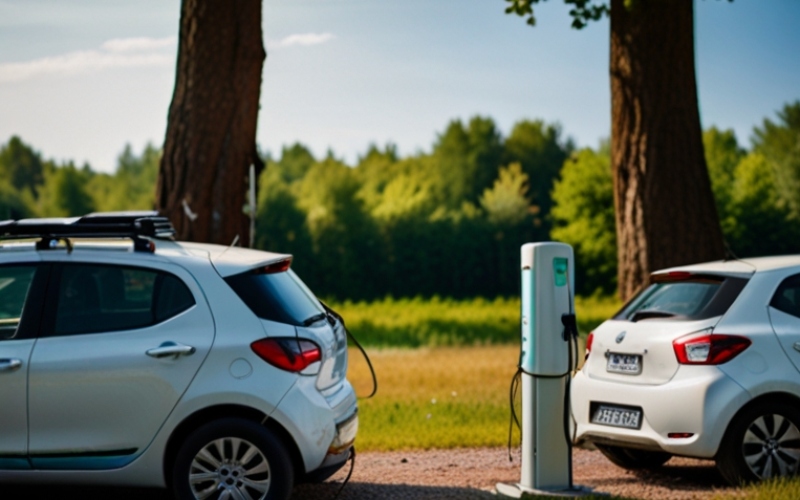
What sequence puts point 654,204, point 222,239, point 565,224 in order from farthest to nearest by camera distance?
1. point 565,224
2. point 654,204
3. point 222,239

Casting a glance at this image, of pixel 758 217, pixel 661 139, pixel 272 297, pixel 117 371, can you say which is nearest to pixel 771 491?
pixel 272 297

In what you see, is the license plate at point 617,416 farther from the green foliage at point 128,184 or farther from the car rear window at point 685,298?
the green foliage at point 128,184

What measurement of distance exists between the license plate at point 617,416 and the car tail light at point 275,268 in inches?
105

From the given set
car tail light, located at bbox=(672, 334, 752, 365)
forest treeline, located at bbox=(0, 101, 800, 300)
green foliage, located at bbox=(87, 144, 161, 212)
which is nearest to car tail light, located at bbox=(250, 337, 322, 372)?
car tail light, located at bbox=(672, 334, 752, 365)

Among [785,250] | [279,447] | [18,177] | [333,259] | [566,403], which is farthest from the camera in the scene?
[18,177]

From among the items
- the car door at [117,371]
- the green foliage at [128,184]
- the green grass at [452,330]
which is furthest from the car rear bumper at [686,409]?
the green foliage at [128,184]

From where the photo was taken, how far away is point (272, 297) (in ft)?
24.0

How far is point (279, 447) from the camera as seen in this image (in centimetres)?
706

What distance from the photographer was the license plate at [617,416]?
859cm

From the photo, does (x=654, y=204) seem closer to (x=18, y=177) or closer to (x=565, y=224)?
(x=565, y=224)

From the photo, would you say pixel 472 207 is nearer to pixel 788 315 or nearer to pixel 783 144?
pixel 783 144

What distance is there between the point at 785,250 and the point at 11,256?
65.7 metres

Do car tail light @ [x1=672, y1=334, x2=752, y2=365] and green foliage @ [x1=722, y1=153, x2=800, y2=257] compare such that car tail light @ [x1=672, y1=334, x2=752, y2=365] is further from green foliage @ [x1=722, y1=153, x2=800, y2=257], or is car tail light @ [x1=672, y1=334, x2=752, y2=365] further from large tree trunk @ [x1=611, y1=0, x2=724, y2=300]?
green foliage @ [x1=722, y1=153, x2=800, y2=257]

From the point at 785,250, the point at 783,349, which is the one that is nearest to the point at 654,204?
the point at 783,349
